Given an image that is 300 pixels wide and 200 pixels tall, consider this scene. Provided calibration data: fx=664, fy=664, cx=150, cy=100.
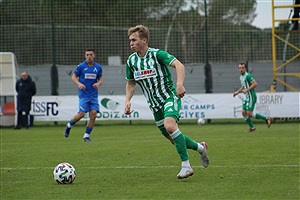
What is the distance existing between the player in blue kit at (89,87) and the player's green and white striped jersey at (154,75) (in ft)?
22.7

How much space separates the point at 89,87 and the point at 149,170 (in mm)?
6840

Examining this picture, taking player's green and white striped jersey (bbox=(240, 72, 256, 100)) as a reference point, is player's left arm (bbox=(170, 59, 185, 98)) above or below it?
above

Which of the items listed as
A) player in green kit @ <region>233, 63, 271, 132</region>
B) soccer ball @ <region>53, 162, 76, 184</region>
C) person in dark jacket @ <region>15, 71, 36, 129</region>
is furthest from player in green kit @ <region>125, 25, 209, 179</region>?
person in dark jacket @ <region>15, 71, 36, 129</region>

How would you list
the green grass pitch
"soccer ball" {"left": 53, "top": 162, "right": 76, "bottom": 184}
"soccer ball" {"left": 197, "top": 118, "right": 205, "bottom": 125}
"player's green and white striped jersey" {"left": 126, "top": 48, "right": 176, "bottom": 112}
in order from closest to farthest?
the green grass pitch → "soccer ball" {"left": 53, "top": 162, "right": 76, "bottom": 184} → "player's green and white striped jersey" {"left": 126, "top": 48, "right": 176, "bottom": 112} → "soccer ball" {"left": 197, "top": 118, "right": 205, "bottom": 125}

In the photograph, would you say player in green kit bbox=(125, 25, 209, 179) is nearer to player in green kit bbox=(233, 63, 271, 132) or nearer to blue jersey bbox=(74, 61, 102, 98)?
blue jersey bbox=(74, 61, 102, 98)

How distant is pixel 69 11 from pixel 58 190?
20406 millimetres

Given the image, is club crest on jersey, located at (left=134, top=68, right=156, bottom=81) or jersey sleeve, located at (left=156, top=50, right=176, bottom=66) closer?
jersey sleeve, located at (left=156, top=50, right=176, bottom=66)

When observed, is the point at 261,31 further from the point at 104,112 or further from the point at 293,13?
the point at 104,112

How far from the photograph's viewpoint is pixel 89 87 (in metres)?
16.7

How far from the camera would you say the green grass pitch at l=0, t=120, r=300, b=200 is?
7.95m

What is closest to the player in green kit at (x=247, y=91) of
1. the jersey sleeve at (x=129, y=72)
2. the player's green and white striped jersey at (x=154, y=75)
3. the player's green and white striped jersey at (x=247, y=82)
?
the player's green and white striped jersey at (x=247, y=82)

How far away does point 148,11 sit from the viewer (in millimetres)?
27766

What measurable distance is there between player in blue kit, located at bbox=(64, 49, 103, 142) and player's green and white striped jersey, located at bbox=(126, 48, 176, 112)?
6916 millimetres

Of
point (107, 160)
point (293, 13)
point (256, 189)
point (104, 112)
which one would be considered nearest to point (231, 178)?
point (256, 189)
